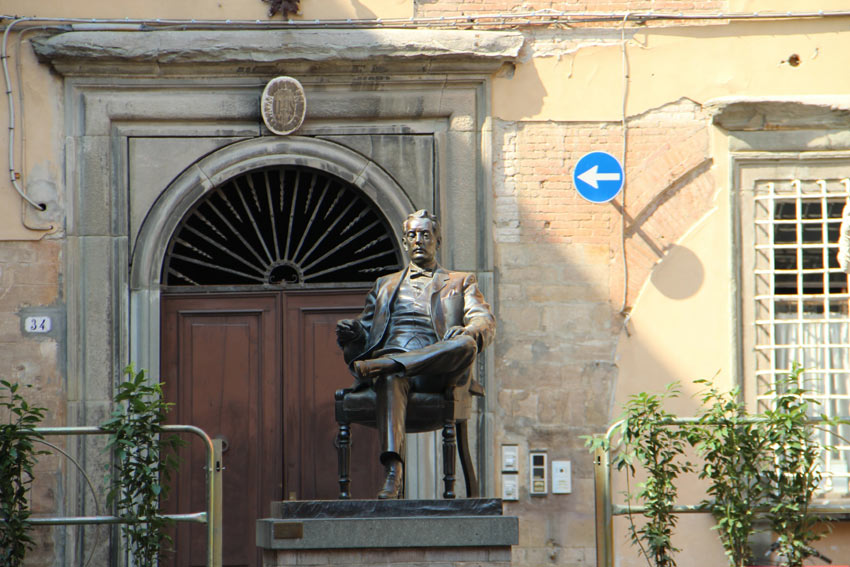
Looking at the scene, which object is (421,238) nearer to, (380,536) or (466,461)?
(466,461)

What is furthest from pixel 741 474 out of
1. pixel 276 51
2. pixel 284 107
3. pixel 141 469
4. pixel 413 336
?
pixel 276 51

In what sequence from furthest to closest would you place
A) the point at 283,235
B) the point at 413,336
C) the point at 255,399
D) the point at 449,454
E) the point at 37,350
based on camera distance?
the point at 283,235
the point at 255,399
the point at 37,350
the point at 413,336
the point at 449,454

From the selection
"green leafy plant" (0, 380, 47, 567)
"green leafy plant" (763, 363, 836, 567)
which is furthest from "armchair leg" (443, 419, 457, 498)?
"green leafy plant" (0, 380, 47, 567)

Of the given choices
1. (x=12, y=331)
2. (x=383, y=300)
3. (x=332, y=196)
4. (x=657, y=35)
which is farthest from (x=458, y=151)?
(x=12, y=331)

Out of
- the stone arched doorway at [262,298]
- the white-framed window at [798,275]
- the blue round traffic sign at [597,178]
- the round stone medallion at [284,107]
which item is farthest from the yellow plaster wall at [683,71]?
the round stone medallion at [284,107]

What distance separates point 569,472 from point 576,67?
2669mm

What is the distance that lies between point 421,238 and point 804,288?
320 centimetres

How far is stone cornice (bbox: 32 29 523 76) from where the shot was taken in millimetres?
9234

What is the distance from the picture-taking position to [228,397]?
940 cm

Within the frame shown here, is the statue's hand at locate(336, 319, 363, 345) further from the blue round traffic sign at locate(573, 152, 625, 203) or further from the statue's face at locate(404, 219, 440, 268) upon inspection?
the blue round traffic sign at locate(573, 152, 625, 203)

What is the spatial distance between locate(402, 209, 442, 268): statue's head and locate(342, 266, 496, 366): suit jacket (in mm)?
101

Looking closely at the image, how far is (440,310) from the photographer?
7473 mm

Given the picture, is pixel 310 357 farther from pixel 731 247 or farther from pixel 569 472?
pixel 731 247

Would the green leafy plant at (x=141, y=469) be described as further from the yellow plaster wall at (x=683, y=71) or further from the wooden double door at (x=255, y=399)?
the yellow plaster wall at (x=683, y=71)
